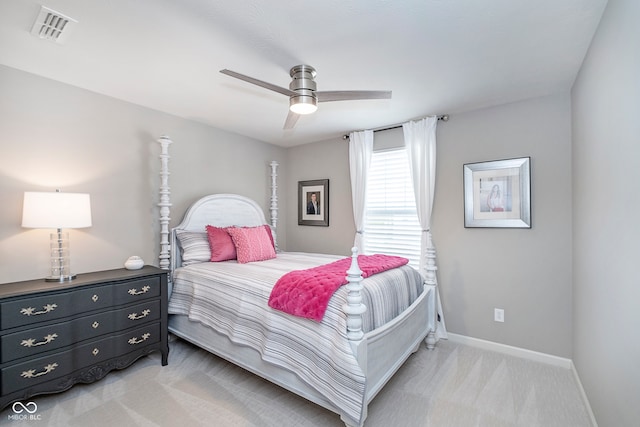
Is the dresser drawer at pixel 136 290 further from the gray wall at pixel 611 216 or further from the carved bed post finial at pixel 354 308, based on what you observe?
the gray wall at pixel 611 216

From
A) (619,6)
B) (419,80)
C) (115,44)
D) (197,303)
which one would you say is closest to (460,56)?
(419,80)

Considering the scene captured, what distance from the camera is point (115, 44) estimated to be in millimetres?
1983

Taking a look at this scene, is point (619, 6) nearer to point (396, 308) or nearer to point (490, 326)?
point (396, 308)

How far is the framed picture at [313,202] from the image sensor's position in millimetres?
4277

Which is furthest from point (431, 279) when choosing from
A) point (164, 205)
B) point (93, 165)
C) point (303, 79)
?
point (93, 165)

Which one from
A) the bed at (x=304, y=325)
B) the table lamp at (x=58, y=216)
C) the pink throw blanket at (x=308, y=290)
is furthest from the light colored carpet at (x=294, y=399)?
the table lamp at (x=58, y=216)

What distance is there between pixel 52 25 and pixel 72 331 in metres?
2.07

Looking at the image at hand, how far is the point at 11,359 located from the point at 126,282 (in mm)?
776

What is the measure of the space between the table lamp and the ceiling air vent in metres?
1.08

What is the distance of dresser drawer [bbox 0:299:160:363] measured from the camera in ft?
6.37

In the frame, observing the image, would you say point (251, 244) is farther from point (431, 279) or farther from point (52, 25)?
point (52, 25)

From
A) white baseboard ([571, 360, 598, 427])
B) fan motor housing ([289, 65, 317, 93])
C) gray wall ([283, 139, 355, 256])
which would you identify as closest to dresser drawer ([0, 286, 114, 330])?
fan motor housing ([289, 65, 317, 93])

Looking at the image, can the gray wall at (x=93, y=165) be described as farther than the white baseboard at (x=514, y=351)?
No

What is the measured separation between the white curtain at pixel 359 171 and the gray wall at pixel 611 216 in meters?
2.06
